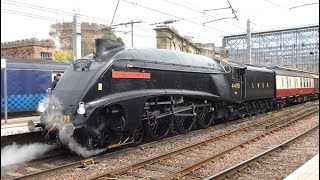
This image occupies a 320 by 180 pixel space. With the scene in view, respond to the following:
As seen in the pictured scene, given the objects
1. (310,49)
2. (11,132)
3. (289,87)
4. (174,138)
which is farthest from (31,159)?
(310,49)

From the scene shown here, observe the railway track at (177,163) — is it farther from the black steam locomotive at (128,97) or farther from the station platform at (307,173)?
the station platform at (307,173)

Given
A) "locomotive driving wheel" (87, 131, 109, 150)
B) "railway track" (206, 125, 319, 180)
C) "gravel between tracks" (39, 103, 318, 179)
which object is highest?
"locomotive driving wheel" (87, 131, 109, 150)

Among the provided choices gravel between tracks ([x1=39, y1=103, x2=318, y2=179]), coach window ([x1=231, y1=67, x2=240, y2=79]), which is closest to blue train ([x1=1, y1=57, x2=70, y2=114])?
gravel between tracks ([x1=39, y1=103, x2=318, y2=179])

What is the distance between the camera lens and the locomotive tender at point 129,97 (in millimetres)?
8203

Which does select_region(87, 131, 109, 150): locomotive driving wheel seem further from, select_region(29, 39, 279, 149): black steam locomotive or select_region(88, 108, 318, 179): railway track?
select_region(88, 108, 318, 179): railway track

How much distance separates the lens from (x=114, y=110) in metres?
8.70

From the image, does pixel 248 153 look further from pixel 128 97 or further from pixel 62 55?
pixel 62 55

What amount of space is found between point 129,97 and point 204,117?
500 centimetres

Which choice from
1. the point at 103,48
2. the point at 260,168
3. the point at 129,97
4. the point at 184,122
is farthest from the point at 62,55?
the point at 260,168

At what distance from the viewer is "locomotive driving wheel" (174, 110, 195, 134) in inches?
456

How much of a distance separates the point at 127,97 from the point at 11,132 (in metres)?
3.13

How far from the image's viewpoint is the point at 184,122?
1241cm

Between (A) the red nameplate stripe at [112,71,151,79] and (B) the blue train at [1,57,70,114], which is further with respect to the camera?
(B) the blue train at [1,57,70,114]

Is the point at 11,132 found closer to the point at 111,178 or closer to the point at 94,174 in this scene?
the point at 94,174
